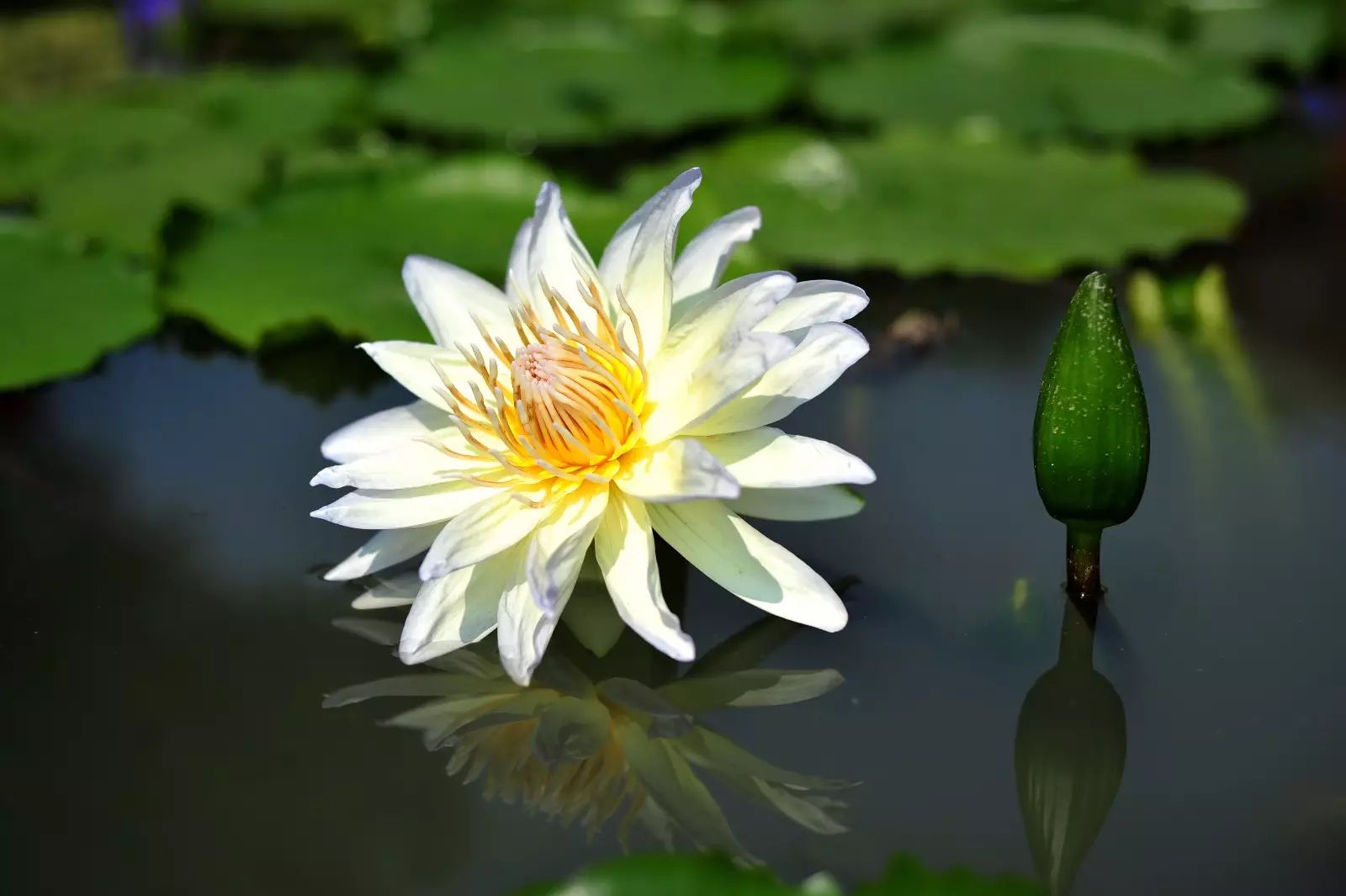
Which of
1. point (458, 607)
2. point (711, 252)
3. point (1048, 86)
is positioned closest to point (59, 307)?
point (458, 607)

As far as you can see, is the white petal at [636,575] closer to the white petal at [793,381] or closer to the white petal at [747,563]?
the white petal at [747,563]

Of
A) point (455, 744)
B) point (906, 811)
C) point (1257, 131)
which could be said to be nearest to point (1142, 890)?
point (906, 811)

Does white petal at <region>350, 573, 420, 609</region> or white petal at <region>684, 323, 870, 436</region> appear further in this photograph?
white petal at <region>350, 573, 420, 609</region>

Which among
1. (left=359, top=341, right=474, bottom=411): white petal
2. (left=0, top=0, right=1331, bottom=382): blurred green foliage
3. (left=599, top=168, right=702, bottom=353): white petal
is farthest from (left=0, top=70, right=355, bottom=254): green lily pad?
(left=599, top=168, right=702, bottom=353): white petal

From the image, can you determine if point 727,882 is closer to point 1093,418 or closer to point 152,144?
point 1093,418

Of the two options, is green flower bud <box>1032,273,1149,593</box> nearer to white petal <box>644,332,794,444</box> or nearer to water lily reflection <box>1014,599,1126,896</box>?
water lily reflection <box>1014,599,1126,896</box>

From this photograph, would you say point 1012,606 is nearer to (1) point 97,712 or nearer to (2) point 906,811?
(2) point 906,811

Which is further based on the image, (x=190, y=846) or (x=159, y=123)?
(x=159, y=123)

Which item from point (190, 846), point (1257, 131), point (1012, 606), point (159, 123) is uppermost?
point (1257, 131)
